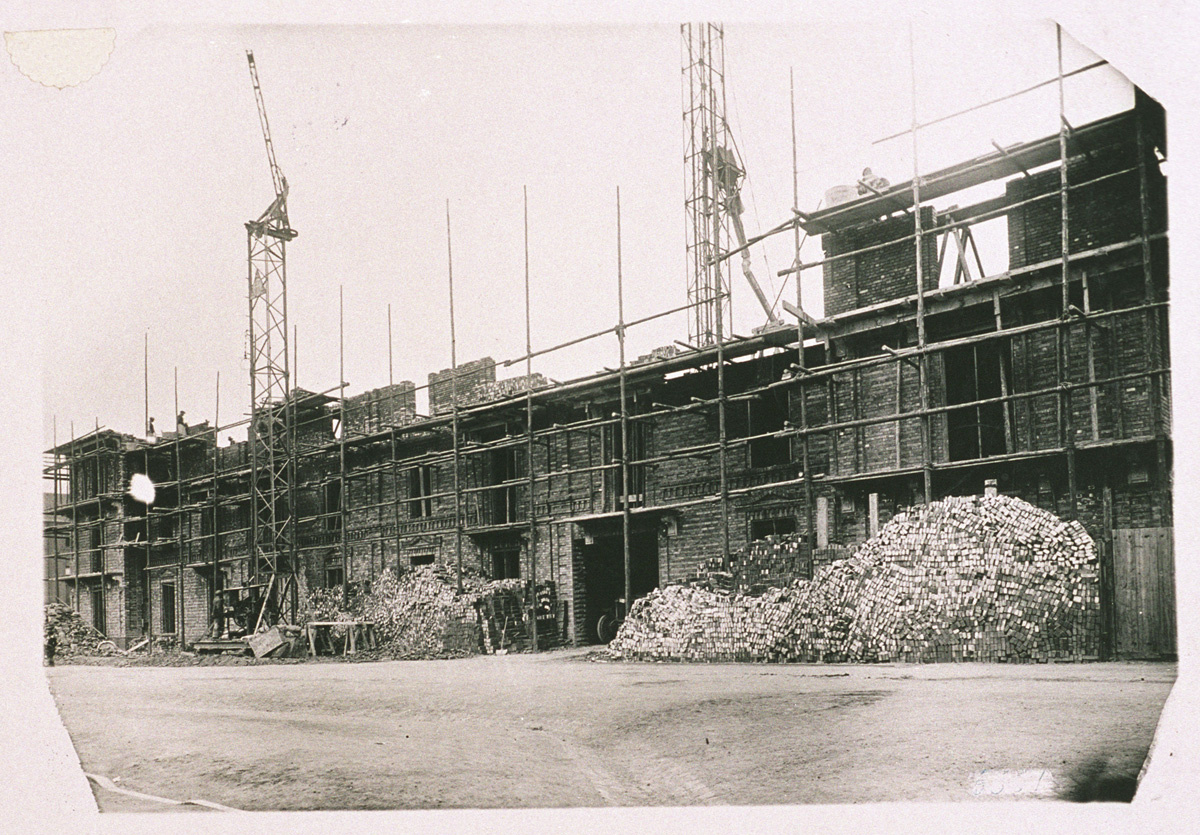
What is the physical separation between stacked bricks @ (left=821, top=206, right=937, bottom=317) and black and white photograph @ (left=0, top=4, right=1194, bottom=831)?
0.17 feet

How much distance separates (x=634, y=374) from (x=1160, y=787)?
7.15 m

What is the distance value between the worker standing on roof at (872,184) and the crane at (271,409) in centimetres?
514

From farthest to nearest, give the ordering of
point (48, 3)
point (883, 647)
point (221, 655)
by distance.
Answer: point (221, 655)
point (883, 647)
point (48, 3)

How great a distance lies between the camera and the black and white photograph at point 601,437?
6.27 metres

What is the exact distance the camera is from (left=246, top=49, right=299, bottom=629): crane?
329 inches

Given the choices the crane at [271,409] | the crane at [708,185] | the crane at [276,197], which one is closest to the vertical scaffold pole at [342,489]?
the crane at [271,409]

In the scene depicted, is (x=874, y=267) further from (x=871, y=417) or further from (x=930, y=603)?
(x=930, y=603)

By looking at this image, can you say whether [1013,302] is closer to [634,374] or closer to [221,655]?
[634,374]

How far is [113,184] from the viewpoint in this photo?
23.6ft

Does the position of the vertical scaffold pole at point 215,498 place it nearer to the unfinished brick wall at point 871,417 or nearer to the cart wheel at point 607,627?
the cart wheel at point 607,627

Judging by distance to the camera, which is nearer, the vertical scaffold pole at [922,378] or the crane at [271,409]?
the crane at [271,409]

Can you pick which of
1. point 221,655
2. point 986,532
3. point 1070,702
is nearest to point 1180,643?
point 1070,702

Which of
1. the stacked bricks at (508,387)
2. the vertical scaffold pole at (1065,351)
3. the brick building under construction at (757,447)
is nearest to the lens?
the brick building under construction at (757,447)

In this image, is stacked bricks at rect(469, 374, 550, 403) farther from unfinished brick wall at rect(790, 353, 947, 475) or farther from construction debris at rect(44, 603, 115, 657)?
construction debris at rect(44, 603, 115, 657)
